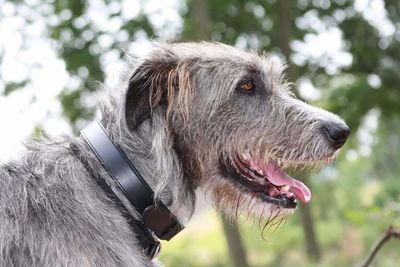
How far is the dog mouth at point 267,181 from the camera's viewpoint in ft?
12.0

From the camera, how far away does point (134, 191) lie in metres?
3.17

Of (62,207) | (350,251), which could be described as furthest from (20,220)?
(350,251)

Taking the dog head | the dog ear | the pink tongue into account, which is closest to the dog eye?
the dog head

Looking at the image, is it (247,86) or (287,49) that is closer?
(247,86)

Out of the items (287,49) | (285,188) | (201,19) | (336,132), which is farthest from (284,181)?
(287,49)

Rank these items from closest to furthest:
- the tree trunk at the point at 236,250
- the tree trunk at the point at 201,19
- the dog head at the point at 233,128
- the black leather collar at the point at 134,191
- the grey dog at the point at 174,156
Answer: the grey dog at the point at 174,156 → the black leather collar at the point at 134,191 → the dog head at the point at 233,128 → the tree trunk at the point at 201,19 → the tree trunk at the point at 236,250

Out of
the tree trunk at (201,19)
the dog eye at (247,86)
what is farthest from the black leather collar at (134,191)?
the tree trunk at (201,19)

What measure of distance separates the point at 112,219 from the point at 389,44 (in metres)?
14.9

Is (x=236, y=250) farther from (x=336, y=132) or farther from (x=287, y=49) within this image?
(x=336, y=132)

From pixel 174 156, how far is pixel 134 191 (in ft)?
1.27

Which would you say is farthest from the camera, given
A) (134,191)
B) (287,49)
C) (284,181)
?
(287,49)

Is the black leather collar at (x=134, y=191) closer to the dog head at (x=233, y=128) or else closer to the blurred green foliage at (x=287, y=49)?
the dog head at (x=233, y=128)

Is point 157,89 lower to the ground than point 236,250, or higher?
higher

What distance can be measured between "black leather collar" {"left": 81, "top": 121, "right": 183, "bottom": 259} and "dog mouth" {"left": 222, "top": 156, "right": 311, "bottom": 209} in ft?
1.98
